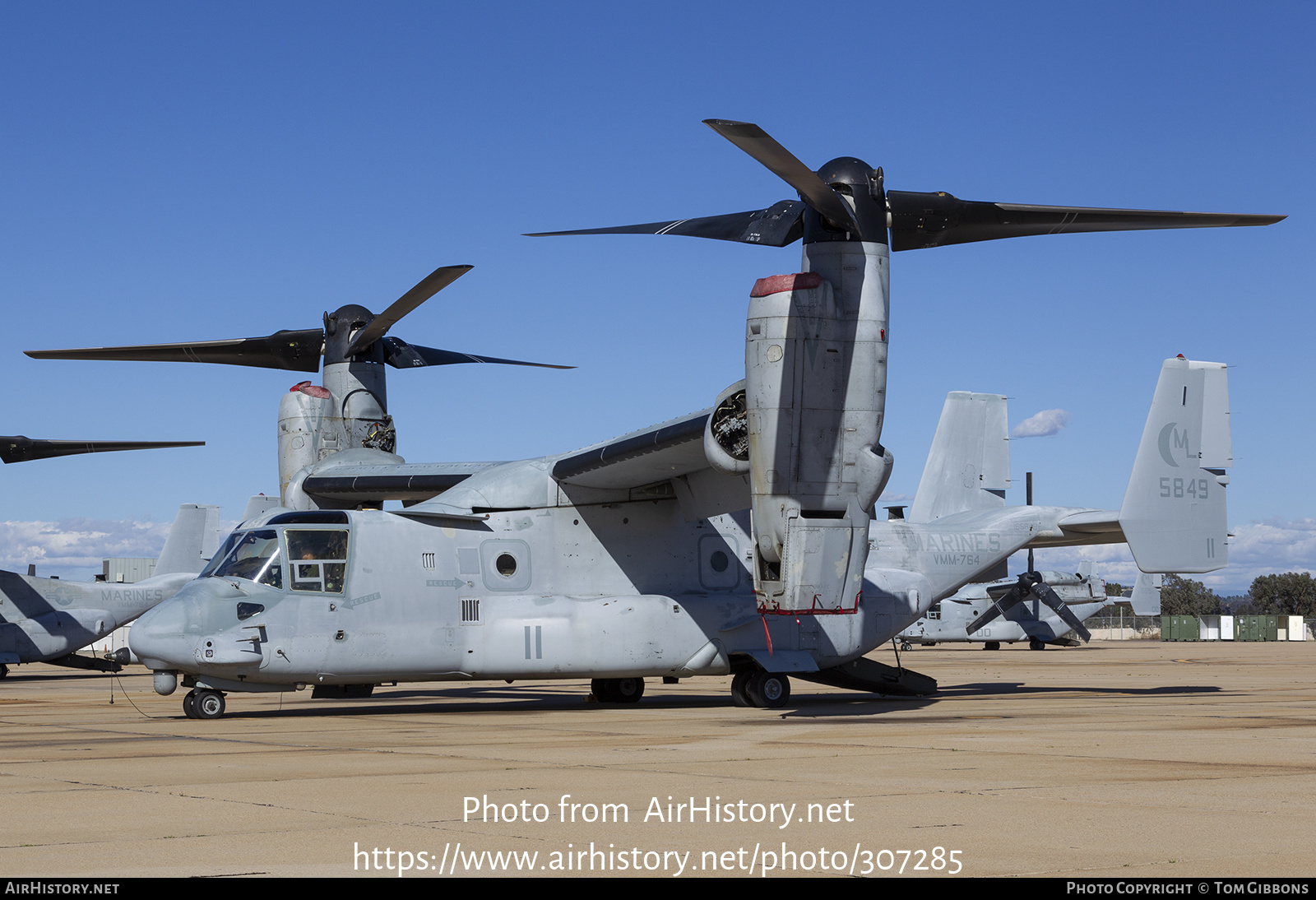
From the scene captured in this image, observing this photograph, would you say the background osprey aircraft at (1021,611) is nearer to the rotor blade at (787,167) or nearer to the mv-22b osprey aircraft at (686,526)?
the mv-22b osprey aircraft at (686,526)

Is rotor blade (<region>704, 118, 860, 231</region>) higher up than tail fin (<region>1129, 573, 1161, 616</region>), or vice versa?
rotor blade (<region>704, 118, 860, 231</region>)

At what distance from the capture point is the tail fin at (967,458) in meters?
29.5

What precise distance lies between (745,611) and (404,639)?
17.3ft

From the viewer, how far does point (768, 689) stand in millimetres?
19984

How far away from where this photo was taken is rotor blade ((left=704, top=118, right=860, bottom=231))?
14211mm

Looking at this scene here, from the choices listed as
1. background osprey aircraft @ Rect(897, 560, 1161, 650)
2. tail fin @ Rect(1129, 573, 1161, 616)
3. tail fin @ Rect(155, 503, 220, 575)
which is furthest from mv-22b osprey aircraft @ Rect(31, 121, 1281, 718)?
tail fin @ Rect(1129, 573, 1161, 616)

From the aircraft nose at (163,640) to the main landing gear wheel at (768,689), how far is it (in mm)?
8127

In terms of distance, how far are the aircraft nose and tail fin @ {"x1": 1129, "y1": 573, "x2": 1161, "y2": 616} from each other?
65.5m

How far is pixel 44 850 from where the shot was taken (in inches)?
268

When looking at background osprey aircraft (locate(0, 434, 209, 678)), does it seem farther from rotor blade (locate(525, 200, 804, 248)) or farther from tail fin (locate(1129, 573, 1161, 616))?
tail fin (locate(1129, 573, 1161, 616))

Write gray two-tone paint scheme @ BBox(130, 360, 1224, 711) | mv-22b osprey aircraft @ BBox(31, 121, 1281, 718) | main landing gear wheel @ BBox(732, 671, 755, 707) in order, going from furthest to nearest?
main landing gear wheel @ BBox(732, 671, 755, 707), gray two-tone paint scheme @ BBox(130, 360, 1224, 711), mv-22b osprey aircraft @ BBox(31, 121, 1281, 718)

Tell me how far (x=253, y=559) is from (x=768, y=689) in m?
7.72

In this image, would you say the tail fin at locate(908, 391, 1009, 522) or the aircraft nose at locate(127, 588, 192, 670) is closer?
the aircraft nose at locate(127, 588, 192, 670)
